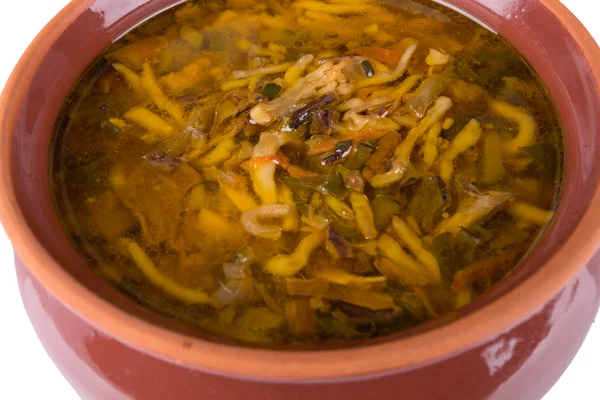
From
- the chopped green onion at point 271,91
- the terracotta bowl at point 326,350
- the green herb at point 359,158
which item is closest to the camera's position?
the terracotta bowl at point 326,350

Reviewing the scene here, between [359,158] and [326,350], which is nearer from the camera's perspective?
[326,350]

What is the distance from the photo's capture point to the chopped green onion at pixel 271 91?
2.16 meters

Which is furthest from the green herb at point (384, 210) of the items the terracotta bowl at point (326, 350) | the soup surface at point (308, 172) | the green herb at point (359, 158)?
the terracotta bowl at point (326, 350)

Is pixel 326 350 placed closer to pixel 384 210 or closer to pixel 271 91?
pixel 384 210

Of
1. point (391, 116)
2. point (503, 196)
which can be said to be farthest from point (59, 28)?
point (503, 196)

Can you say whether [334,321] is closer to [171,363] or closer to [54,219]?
[171,363]

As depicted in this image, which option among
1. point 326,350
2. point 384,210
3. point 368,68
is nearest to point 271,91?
point 368,68

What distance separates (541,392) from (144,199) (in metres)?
1.14

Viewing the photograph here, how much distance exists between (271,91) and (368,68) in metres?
0.31

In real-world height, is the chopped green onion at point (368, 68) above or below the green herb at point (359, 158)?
above

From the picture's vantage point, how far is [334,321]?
5.36 ft

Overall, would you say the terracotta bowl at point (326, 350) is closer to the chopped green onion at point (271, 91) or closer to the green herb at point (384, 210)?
the green herb at point (384, 210)

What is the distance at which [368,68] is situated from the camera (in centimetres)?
223

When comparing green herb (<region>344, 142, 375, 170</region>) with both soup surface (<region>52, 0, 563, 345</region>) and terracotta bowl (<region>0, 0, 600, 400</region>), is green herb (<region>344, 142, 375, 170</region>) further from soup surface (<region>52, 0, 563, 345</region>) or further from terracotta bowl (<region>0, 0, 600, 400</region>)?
terracotta bowl (<region>0, 0, 600, 400</region>)
